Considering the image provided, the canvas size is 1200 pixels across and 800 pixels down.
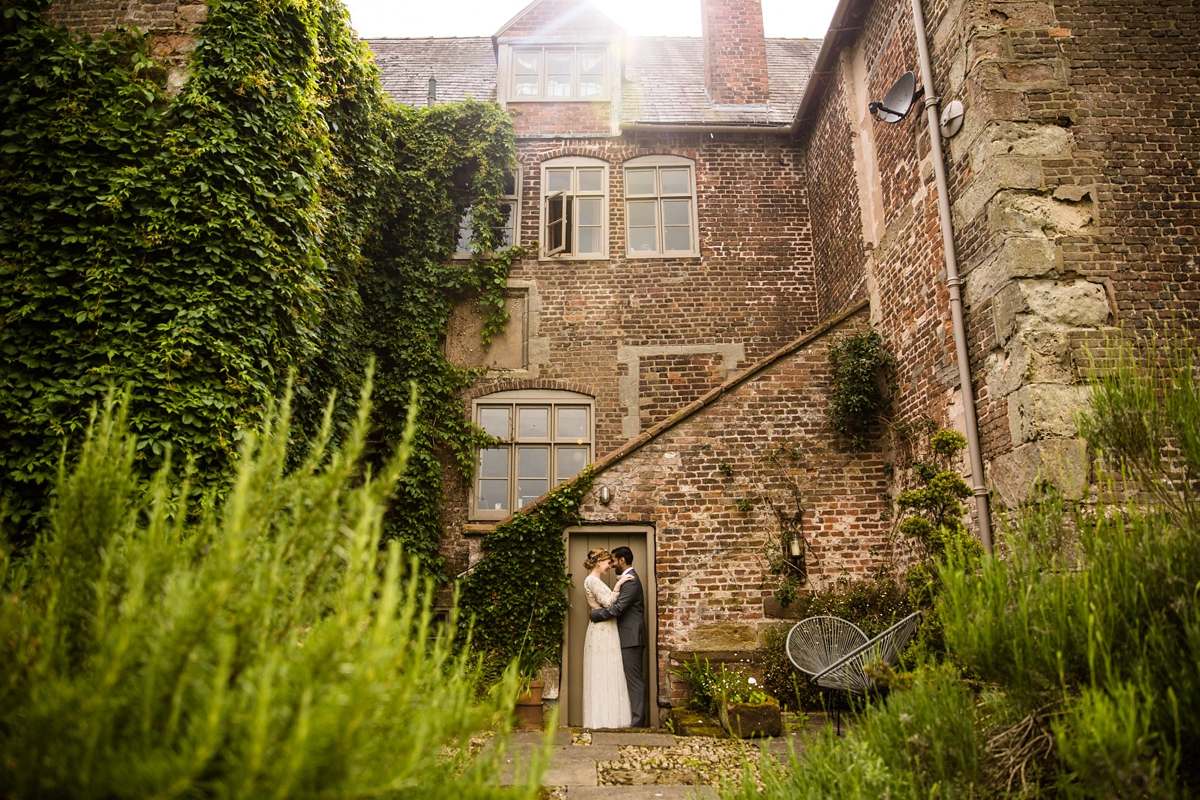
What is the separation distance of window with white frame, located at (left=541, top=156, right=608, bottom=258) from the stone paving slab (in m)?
7.73

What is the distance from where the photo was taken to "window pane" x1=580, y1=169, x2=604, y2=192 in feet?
36.8

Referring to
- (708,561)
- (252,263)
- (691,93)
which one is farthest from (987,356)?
(691,93)

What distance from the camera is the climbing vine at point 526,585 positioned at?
289 inches

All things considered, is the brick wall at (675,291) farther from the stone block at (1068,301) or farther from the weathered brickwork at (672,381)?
the stone block at (1068,301)

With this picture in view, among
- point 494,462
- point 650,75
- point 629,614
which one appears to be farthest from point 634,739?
point 650,75

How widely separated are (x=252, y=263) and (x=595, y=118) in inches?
264

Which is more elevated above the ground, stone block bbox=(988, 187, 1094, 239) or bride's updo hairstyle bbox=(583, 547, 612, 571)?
stone block bbox=(988, 187, 1094, 239)

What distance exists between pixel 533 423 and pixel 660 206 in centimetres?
391

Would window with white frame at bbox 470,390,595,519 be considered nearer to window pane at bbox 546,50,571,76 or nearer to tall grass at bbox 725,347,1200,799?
window pane at bbox 546,50,571,76

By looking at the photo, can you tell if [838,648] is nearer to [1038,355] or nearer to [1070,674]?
[1038,355]

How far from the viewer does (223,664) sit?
1.40m

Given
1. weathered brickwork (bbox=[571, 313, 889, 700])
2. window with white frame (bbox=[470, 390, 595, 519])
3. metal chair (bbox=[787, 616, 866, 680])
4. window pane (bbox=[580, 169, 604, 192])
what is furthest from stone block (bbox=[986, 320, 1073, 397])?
window pane (bbox=[580, 169, 604, 192])

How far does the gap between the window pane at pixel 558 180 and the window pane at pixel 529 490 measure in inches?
180

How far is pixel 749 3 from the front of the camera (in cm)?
1231
